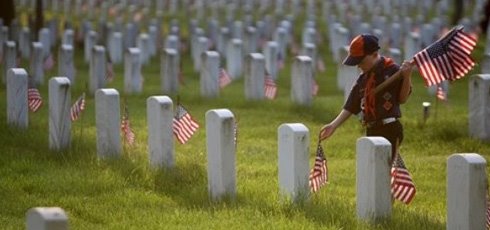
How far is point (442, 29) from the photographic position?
85.9 ft

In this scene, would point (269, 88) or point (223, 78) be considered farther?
point (223, 78)

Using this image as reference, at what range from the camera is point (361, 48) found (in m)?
9.38

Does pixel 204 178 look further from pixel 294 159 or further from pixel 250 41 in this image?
pixel 250 41

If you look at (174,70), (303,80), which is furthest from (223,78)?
(303,80)

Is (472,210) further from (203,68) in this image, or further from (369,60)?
(203,68)

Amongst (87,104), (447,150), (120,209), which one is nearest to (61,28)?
(87,104)

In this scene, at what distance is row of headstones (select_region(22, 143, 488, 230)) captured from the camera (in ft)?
24.7

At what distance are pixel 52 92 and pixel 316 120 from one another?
13.7 ft

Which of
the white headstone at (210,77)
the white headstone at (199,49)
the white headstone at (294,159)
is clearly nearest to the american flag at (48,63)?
the white headstone at (199,49)

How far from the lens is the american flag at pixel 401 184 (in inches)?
352

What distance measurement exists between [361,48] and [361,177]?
1.21 m

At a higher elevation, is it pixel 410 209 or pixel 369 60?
pixel 369 60

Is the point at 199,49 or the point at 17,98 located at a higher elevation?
the point at 199,49

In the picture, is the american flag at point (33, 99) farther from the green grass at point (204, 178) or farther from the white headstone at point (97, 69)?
the white headstone at point (97, 69)
